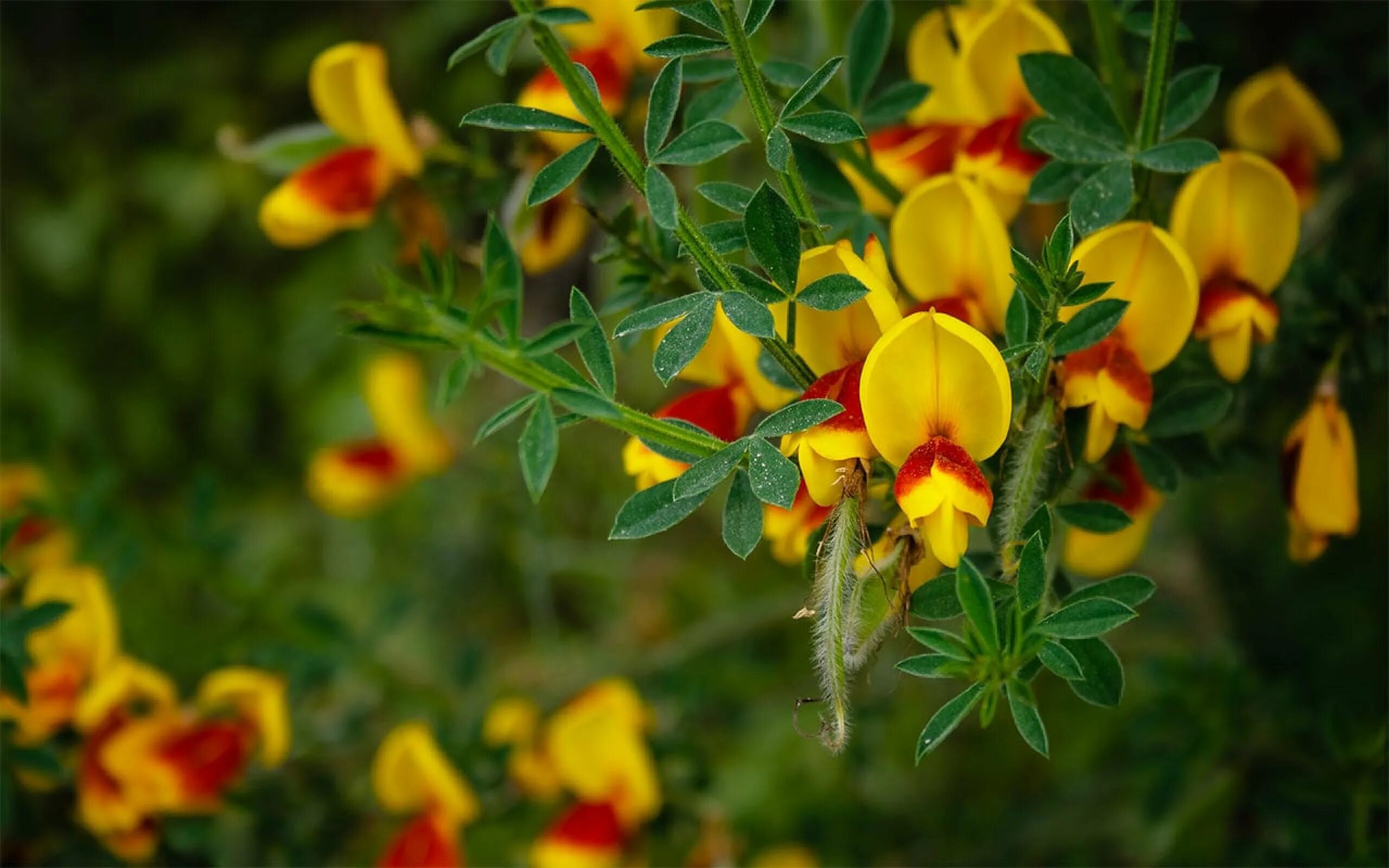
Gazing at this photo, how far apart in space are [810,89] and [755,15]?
0.14 ft

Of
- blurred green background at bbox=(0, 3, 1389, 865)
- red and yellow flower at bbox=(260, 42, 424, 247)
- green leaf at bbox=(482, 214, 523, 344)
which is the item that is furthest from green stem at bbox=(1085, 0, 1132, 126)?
red and yellow flower at bbox=(260, 42, 424, 247)

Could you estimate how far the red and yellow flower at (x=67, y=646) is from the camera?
3.31 feet

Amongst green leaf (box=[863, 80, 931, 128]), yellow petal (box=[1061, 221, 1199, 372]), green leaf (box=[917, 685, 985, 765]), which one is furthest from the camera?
green leaf (box=[863, 80, 931, 128])

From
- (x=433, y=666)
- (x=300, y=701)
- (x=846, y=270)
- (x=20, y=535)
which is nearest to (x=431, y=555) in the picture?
(x=433, y=666)

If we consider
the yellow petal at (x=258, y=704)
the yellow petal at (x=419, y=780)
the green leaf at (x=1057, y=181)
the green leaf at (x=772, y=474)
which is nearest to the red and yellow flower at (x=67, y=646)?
the yellow petal at (x=258, y=704)

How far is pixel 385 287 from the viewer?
58 centimetres

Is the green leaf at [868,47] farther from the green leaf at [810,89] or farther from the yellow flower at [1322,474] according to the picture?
the yellow flower at [1322,474]

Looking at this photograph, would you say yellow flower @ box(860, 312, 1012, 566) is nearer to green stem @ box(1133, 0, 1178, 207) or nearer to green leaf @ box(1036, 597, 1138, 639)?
green leaf @ box(1036, 597, 1138, 639)

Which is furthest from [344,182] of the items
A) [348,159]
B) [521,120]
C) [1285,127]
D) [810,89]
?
[1285,127]

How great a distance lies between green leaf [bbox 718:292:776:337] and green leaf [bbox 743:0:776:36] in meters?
0.12

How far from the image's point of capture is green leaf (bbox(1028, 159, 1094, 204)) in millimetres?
685

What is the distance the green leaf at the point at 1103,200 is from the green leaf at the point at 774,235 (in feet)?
0.51

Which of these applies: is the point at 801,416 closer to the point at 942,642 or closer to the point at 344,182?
the point at 942,642

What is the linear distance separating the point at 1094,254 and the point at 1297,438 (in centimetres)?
18
